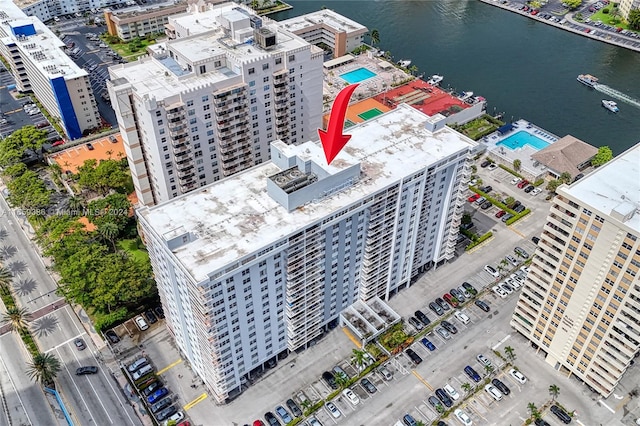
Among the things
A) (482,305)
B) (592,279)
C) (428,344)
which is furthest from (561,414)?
(482,305)

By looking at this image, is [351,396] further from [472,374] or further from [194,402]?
[194,402]

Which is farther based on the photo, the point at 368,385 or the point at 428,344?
the point at 428,344

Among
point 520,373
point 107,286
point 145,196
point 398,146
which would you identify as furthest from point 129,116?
point 520,373

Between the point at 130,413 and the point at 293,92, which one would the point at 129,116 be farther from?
the point at 130,413

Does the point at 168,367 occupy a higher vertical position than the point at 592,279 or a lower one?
lower

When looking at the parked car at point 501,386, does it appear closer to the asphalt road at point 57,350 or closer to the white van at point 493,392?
the white van at point 493,392

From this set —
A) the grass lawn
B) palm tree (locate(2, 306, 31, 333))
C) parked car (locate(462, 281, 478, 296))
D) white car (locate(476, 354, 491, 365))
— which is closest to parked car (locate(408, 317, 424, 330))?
white car (locate(476, 354, 491, 365))
